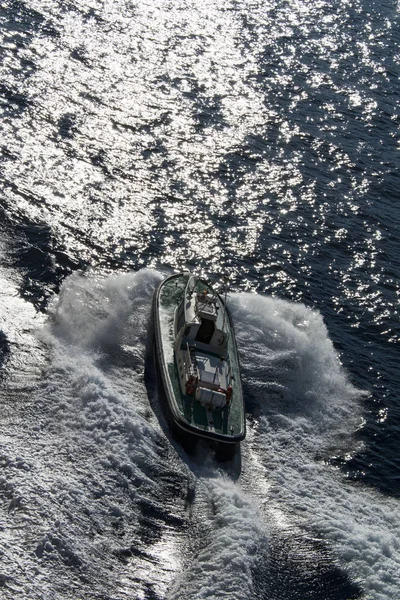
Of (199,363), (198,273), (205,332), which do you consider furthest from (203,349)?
(198,273)

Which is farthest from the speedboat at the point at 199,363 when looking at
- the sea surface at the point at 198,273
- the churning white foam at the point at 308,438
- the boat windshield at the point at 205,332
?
the churning white foam at the point at 308,438

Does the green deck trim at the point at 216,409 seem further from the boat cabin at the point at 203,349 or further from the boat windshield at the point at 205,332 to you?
the boat windshield at the point at 205,332

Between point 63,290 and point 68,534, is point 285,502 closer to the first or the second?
point 68,534

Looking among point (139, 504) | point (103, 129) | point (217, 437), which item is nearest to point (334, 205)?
point (103, 129)

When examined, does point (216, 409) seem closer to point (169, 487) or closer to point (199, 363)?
point (199, 363)

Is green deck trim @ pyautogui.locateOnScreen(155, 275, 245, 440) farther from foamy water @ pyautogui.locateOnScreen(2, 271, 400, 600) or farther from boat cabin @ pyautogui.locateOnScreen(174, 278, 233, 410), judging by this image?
foamy water @ pyautogui.locateOnScreen(2, 271, 400, 600)

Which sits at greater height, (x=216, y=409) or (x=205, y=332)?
(x=205, y=332)

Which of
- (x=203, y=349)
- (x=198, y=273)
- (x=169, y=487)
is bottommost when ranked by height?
(x=169, y=487)
